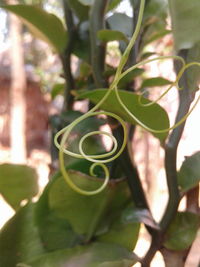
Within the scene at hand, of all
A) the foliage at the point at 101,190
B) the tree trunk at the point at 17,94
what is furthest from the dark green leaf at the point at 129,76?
the tree trunk at the point at 17,94

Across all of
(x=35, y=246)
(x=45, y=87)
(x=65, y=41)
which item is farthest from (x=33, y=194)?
(x=45, y=87)

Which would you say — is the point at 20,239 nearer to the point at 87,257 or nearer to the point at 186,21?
the point at 87,257

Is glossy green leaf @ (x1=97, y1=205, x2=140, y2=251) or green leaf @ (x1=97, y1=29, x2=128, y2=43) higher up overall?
green leaf @ (x1=97, y1=29, x2=128, y2=43)

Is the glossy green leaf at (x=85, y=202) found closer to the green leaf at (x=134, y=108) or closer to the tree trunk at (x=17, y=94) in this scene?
the green leaf at (x=134, y=108)

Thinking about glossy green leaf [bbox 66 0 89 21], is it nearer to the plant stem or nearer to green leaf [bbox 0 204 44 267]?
the plant stem

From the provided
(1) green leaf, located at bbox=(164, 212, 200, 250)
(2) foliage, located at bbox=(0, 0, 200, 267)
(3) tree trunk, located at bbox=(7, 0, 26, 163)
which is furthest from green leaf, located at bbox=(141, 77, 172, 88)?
(3) tree trunk, located at bbox=(7, 0, 26, 163)
